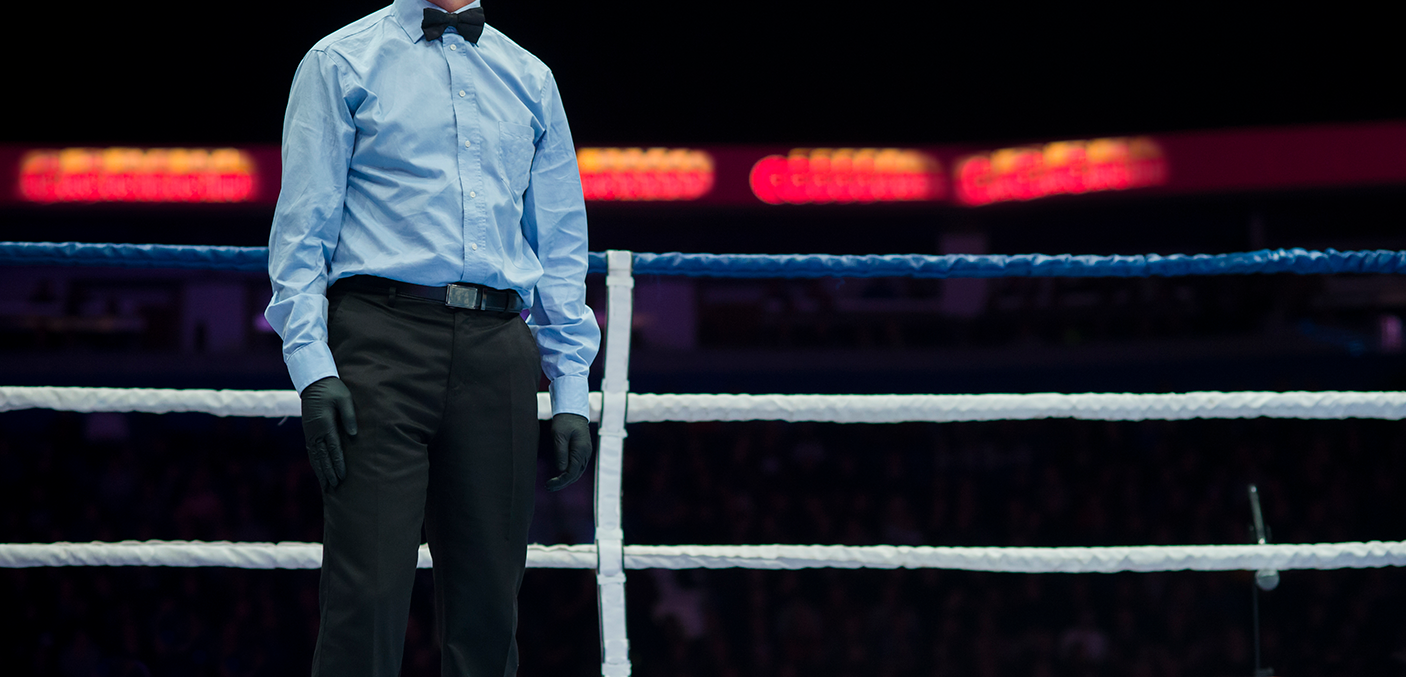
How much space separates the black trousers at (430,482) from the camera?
41.0 inches

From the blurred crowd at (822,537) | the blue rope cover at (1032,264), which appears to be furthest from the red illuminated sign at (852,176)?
the blue rope cover at (1032,264)

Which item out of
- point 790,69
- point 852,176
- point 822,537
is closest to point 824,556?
point 822,537

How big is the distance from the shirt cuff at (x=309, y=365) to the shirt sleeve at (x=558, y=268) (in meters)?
0.28

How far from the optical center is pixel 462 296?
1100 mm

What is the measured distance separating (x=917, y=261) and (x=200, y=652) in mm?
3974

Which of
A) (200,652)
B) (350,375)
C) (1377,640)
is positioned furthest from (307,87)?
(1377,640)

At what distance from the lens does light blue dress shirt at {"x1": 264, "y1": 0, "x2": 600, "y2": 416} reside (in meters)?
1.06

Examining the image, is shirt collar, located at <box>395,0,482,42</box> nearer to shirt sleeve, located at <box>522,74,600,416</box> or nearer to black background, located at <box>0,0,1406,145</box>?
shirt sleeve, located at <box>522,74,600,416</box>

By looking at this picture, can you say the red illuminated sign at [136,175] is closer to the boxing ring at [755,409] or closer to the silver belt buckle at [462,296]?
the boxing ring at [755,409]

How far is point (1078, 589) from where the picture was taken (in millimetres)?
4805

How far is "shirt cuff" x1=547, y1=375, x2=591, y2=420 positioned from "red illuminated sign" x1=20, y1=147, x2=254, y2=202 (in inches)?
275

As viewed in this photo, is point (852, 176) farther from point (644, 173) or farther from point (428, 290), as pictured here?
point (428, 290)

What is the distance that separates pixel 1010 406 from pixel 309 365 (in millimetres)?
964

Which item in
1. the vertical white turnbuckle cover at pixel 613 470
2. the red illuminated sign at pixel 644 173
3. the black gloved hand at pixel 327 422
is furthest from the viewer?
the red illuminated sign at pixel 644 173
